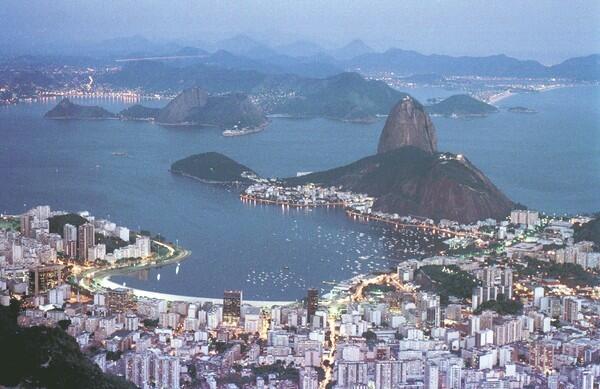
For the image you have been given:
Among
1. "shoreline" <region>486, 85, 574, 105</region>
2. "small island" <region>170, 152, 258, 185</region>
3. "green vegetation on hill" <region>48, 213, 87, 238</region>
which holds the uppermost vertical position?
"shoreline" <region>486, 85, 574, 105</region>

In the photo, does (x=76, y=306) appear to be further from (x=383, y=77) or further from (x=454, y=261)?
(x=383, y=77)

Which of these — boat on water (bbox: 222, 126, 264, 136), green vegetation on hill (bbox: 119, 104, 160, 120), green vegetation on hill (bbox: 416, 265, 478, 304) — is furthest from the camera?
green vegetation on hill (bbox: 119, 104, 160, 120)

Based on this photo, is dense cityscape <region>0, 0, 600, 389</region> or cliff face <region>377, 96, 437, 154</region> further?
cliff face <region>377, 96, 437, 154</region>

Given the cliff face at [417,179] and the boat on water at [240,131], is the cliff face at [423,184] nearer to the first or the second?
the cliff face at [417,179]

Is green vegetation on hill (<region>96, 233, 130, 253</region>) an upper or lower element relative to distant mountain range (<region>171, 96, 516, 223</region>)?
lower

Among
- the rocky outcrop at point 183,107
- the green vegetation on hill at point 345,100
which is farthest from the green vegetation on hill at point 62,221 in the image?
the green vegetation on hill at point 345,100

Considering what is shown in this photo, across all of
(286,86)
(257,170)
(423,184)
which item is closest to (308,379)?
(423,184)

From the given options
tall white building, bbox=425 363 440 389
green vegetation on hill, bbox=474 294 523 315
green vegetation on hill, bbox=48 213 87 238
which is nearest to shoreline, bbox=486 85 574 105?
green vegetation on hill, bbox=48 213 87 238

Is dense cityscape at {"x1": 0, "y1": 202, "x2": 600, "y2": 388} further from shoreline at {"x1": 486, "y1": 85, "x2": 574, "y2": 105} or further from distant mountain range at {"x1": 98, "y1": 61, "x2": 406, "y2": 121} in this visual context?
shoreline at {"x1": 486, "y1": 85, "x2": 574, "y2": 105}
